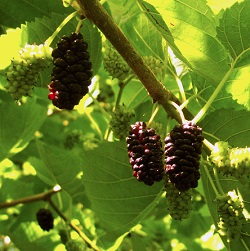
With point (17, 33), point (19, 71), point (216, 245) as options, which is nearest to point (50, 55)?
point (19, 71)

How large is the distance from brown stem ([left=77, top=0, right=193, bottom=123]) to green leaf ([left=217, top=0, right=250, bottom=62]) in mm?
222

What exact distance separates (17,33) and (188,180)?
656 mm

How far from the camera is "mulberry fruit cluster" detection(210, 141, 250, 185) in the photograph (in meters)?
1.03

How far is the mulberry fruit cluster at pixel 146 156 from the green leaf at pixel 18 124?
32.8 inches

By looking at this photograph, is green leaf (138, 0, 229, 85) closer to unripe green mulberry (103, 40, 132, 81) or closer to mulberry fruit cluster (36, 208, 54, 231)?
unripe green mulberry (103, 40, 132, 81)

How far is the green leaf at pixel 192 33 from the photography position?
4.09ft

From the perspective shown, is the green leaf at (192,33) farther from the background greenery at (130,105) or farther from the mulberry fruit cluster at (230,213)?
the mulberry fruit cluster at (230,213)

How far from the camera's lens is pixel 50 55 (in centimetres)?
116

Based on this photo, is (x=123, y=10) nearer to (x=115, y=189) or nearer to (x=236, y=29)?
(x=236, y=29)

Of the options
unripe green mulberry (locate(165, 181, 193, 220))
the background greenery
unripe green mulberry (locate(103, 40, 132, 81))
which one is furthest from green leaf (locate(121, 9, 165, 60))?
unripe green mulberry (locate(165, 181, 193, 220))

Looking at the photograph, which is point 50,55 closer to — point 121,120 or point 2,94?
point 121,120

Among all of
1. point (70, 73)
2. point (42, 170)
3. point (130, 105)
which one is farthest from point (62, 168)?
point (70, 73)

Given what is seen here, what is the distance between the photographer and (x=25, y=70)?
112 centimetres

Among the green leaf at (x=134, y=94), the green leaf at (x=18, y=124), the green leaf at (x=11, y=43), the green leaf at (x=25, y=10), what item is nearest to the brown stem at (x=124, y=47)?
the green leaf at (x=11, y=43)
